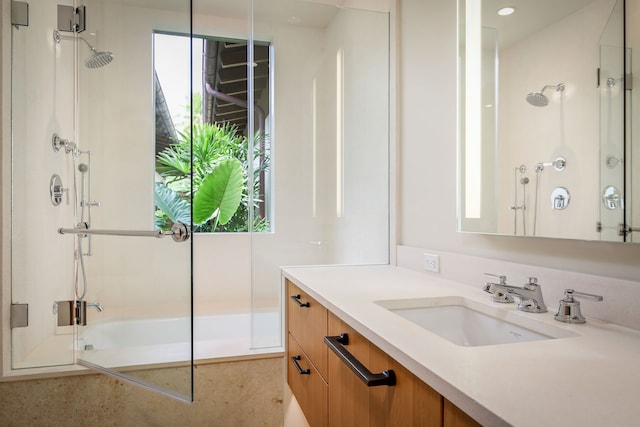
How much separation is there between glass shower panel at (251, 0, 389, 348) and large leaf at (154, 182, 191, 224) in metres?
0.65

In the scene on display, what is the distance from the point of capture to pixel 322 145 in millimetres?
2123

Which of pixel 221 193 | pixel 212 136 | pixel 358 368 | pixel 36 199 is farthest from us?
pixel 212 136

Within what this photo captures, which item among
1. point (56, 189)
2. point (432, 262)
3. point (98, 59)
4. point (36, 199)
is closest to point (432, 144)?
point (432, 262)

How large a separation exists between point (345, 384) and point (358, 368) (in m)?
0.21

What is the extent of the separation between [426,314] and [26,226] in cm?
208

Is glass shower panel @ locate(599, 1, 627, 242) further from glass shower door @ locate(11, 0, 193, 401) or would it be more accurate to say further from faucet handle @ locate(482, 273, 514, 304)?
glass shower door @ locate(11, 0, 193, 401)

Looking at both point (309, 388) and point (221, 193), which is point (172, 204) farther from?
point (221, 193)

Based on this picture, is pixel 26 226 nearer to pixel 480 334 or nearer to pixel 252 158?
pixel 252 158

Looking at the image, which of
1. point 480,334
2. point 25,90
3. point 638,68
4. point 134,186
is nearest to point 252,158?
point 134,186

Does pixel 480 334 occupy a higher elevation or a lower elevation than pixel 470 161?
lower

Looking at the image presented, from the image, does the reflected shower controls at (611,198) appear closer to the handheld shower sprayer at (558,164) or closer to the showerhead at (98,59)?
the handheld shower sprayer at (558,164)

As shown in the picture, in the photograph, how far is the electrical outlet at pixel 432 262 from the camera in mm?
1670

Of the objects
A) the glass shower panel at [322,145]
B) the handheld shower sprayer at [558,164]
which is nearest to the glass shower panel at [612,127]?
the handheld shower sprayer at [558,164]

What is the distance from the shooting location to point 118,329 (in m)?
1.70
